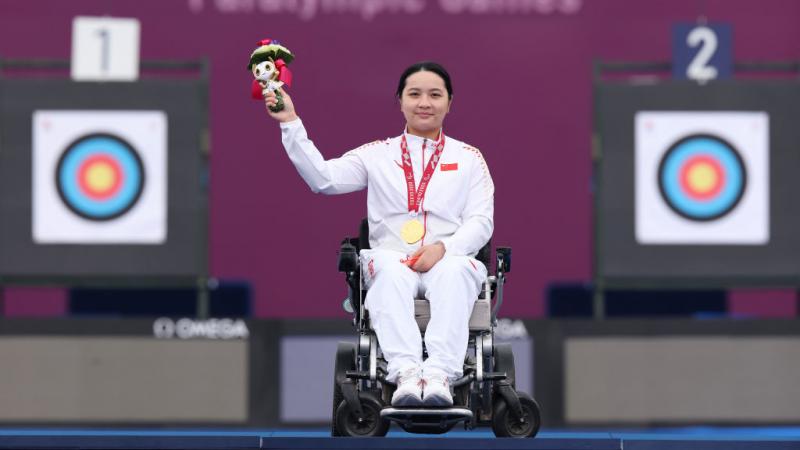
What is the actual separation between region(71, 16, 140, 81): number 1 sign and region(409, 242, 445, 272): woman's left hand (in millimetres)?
3233

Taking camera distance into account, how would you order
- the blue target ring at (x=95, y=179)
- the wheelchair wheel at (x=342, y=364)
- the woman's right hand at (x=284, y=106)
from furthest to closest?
the blue target ring at (x=95, y=179) → the wheelchair wheel at (x=342, y=364) → the woman's right hand at (x=284, y=106)

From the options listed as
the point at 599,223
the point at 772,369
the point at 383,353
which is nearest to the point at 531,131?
the point at 599,223

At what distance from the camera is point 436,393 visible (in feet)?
13.2

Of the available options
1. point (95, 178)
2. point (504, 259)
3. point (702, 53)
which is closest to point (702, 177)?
point (702, 53)

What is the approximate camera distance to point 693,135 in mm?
7203

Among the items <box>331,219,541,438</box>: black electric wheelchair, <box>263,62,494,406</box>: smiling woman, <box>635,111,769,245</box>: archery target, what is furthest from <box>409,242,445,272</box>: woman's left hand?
<box>635,111,769,245</box>: archery target

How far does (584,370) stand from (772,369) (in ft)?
2.93

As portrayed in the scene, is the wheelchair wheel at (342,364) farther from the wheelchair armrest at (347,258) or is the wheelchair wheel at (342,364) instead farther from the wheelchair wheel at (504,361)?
the wheelchair wheel at (504,361)

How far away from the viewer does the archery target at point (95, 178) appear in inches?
278

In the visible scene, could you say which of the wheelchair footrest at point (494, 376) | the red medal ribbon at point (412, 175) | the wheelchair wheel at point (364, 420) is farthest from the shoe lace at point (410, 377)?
the red medal ribbon at point (412, 175)

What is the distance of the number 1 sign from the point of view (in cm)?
718

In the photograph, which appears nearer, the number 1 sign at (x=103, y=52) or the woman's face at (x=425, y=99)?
the woman's face at (x=425, y=99)

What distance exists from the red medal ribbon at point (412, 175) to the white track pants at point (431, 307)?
0.62 feet

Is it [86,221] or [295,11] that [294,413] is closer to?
[86,221]
